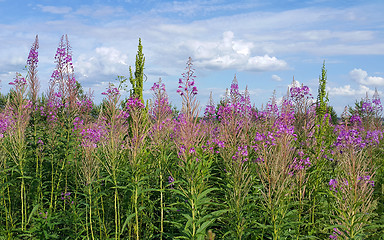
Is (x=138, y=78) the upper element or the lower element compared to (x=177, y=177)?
upper

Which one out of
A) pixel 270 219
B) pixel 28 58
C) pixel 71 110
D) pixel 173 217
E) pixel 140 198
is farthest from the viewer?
pixel 28 58

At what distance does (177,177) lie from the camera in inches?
238

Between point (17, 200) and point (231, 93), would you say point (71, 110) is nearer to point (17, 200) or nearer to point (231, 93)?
point (17, 200)

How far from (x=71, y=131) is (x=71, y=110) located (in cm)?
48

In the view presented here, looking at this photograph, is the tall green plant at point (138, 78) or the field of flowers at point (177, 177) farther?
the tall green plant at point (138, 78)

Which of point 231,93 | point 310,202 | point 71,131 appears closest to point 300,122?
point 310,202

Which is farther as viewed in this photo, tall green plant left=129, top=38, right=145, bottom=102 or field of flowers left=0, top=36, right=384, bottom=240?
tall green plant left=129, top=38, right=145, bottom=102

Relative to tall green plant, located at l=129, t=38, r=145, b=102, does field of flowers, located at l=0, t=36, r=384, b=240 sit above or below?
below

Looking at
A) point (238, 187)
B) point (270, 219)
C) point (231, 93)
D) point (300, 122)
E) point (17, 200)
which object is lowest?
point (17, 200)

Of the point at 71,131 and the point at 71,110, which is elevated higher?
the point at 71,110

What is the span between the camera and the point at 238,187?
4.84 metres

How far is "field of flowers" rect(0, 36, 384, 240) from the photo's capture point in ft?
15.5

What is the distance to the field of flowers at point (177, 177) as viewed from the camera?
186 inches

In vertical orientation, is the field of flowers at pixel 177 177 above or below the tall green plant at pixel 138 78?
below
